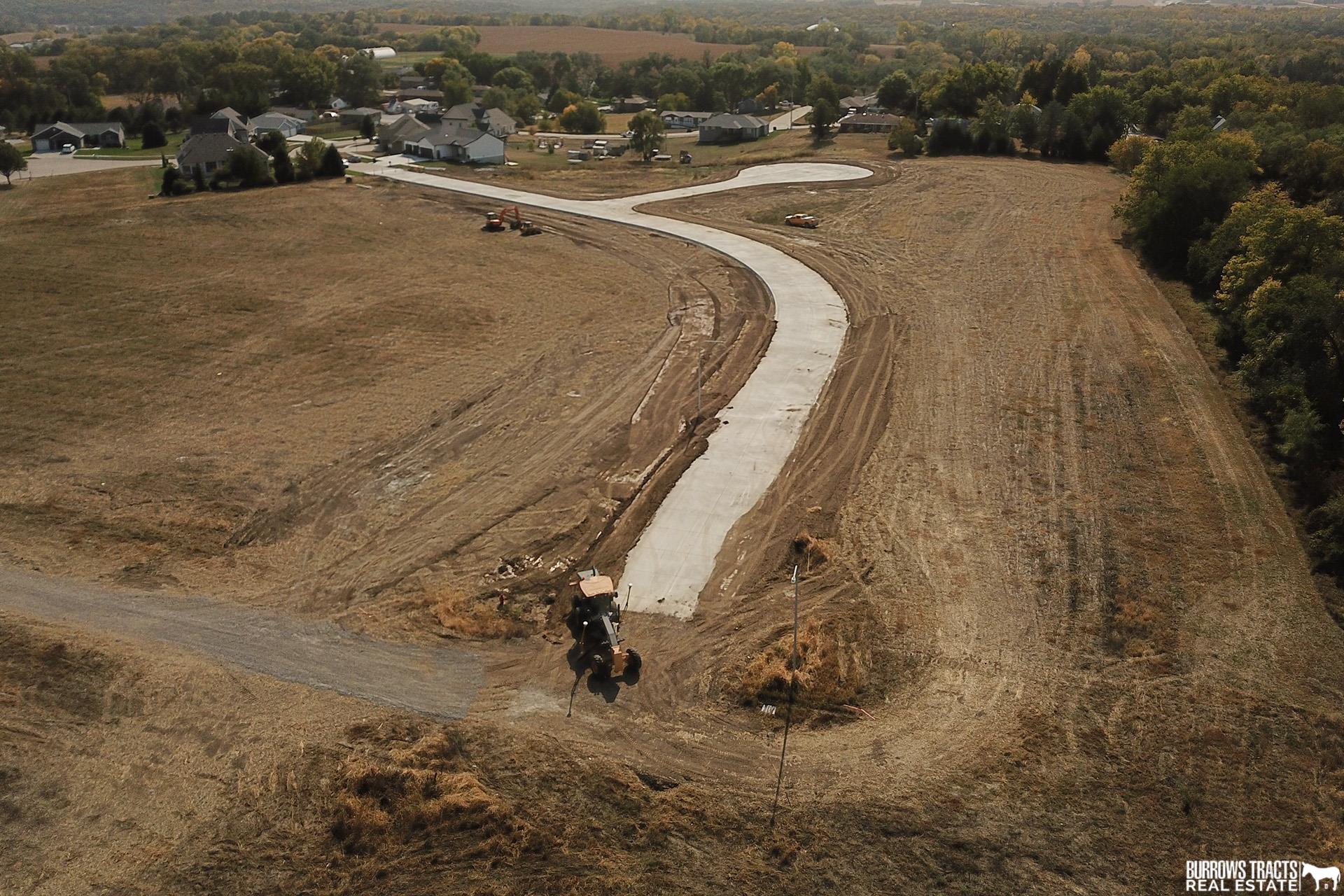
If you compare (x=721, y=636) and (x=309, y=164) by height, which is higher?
(x=309, y=164)

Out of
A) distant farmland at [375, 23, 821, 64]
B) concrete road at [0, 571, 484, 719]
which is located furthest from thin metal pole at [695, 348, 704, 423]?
distant farmland at [375, 23, 821, 64]

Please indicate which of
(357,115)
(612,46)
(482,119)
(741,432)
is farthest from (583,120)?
(612,46)

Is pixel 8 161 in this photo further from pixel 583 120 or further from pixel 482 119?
pixel 583 120

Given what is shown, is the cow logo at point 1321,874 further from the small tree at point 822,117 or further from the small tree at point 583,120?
the small tree at point 583,120

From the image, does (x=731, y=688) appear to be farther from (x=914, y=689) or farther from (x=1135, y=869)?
(x=1135, y=869)

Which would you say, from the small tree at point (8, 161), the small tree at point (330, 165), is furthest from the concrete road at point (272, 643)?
the small tree at point (8, 161)

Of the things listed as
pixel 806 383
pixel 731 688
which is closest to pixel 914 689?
pixel 731 688
